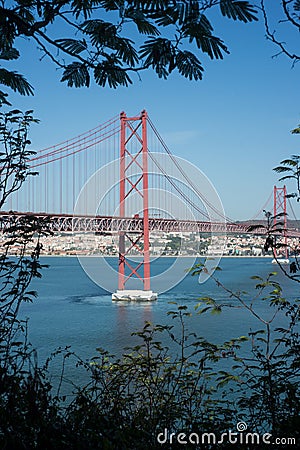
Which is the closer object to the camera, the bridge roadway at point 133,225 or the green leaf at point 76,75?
the green leaf at point 76,75

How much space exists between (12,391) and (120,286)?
18613mm

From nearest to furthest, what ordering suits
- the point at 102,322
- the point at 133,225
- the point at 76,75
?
the point at 76,75, the point at 102,322, the point at 133,225

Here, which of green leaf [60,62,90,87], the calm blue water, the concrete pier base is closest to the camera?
green leaf [60,62,90,87]

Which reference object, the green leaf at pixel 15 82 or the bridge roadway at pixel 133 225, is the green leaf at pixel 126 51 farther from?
the bridge roadway at pixel 133 225

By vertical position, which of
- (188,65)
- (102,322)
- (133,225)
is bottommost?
(102,322)

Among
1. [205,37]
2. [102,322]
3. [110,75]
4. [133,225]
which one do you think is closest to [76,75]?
[110,75]

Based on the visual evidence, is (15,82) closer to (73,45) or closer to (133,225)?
(73,45)

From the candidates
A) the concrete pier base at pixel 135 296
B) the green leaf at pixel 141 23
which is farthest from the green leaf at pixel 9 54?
the concrete pier base at pixel 135 296

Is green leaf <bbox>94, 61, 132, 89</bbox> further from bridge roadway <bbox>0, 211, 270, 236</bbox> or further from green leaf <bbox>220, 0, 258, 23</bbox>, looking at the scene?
bridge roadway <bbox>0, 211, 270, 236</bbox>

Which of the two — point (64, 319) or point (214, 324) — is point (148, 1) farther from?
point (64, 319)

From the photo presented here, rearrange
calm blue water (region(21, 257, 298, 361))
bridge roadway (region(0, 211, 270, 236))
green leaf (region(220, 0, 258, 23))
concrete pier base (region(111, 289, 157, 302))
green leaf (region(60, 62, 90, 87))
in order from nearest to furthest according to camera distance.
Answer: green leaf (region(220, 0, 258, 23)) < green leaf (region(60, 62, 90, 87)) < calm blue water (region(21, 257, 298, 361)) < bridge roadway (region(0, 211, 270, 236)) < concrete pier base (region(111, 289, 157, 302))

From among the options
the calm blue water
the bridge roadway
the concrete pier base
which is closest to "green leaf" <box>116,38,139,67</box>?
the calm blue water

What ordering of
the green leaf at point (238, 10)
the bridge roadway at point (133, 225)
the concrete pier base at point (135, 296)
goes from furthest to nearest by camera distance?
the concrete pier base at point (135, 296)
the bridge roadway at point (133, 225)
the green leaf at point (238, 10)

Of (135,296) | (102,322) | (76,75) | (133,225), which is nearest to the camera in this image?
(76,75)
